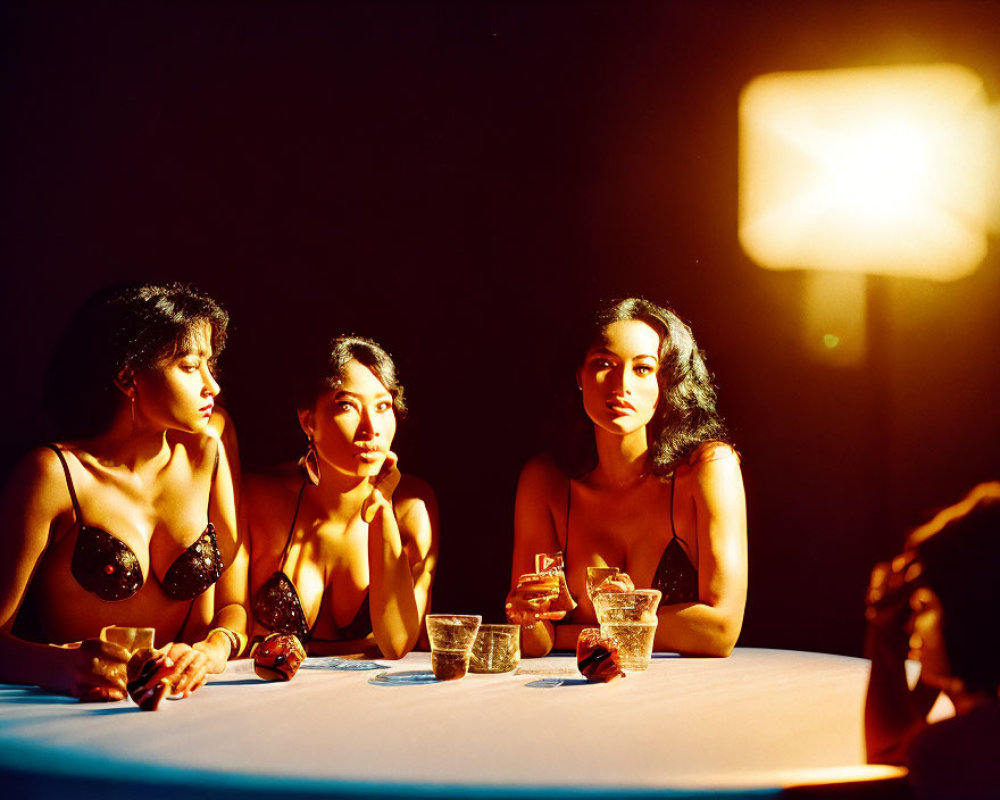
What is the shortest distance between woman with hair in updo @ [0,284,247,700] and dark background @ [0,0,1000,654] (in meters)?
0.96

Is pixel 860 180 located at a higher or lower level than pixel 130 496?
higher

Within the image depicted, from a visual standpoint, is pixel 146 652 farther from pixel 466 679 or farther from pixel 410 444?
pixel 410 444

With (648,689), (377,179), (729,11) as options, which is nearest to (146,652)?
(648,689)

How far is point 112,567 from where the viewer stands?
233 centimetres

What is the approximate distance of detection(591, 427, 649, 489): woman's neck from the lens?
2.97 metres

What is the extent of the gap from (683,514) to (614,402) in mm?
371

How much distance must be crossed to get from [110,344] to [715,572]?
5.48ft

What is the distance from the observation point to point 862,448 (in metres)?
3.43

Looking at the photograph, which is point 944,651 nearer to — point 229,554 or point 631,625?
point 631,625

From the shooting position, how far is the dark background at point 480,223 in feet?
11.2

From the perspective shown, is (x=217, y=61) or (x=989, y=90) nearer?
(x=989, y=90)

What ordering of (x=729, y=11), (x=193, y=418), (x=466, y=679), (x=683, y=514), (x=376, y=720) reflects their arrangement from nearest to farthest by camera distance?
(x=376, y=720), (x=466, y=679), (x=193, y=418), (x=683, y=514), (x=729, y=11)

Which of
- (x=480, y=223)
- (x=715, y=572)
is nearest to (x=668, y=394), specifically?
(x=715, y=572)

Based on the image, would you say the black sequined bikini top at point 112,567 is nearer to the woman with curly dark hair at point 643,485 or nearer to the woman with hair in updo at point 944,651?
the woman with curly dark hair at point 643,485
